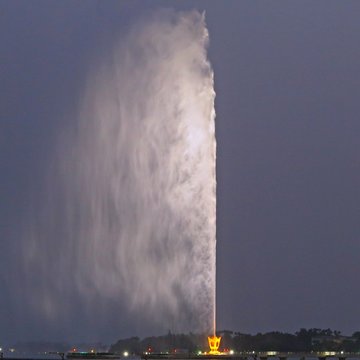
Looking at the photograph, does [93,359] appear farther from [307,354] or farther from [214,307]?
[214,307]

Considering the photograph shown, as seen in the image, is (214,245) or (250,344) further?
(250,344)

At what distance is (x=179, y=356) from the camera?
10494 cm

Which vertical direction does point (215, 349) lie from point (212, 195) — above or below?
below

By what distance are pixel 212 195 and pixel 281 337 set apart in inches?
4181

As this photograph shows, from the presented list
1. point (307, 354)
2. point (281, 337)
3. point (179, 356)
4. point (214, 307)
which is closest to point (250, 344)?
point (281, 337)

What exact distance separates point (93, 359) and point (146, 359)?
1304 centimetres

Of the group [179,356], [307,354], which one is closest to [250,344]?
[307,354]

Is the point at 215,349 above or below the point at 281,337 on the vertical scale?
below

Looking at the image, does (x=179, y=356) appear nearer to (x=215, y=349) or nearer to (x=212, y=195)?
(x=215, y=349)

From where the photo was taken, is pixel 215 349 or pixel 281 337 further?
pixel 281 337

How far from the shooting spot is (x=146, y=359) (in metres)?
113

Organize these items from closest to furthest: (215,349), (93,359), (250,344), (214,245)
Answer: (214,245) < (215,349) < (93,359) < (250,344)

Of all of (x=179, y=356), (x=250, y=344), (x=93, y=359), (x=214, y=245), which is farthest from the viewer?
(x=250, y=344)

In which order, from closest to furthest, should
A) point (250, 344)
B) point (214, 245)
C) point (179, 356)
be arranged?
point (214, 245)
point (179, 356)
point (250, 344)
